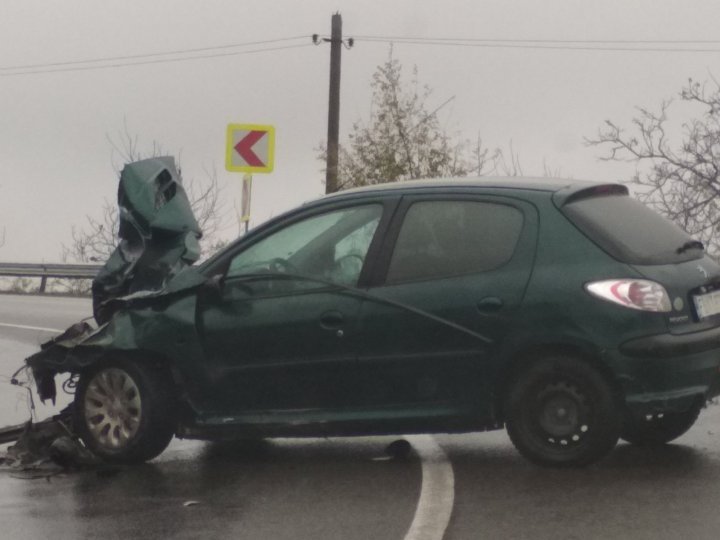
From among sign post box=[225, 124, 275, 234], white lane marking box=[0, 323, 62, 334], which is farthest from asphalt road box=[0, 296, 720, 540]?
sign post box=[225, 124, 275, 234]

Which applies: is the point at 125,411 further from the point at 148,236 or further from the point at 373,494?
the point at 373,494

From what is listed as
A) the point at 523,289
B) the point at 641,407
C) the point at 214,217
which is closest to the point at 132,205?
the point at 523,289

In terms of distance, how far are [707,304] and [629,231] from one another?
576 millimetres

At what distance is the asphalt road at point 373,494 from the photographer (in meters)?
6.81

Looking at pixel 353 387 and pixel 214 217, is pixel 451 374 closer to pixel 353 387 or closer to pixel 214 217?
pixel 353 387

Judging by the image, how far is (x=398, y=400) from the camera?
331 inches

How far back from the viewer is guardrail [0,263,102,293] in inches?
1264

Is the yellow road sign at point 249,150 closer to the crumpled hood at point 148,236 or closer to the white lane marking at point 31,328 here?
the white lane marking at point 31,328

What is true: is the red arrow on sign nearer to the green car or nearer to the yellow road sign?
the yellow road sign

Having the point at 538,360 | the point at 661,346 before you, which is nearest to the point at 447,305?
the point at 538,360

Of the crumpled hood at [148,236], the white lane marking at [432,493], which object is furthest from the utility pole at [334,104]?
the white lane marking at [432,493]

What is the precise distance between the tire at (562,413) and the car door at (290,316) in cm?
97

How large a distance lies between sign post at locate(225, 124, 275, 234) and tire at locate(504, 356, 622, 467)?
13457mm

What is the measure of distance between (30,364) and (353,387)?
2.22m
